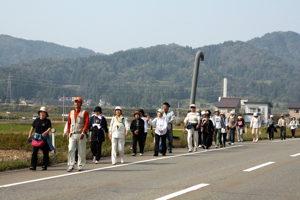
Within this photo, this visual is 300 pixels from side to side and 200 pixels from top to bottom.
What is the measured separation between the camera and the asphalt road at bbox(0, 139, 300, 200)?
7.41 m

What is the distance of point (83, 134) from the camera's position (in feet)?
36.0

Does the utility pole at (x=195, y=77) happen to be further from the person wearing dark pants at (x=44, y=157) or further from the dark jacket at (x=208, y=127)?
the person wearing dark pants at (x=44, y=157)

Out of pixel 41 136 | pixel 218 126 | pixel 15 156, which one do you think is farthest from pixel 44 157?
pixel 218 126

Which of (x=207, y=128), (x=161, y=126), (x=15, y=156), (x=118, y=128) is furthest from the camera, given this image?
(x=207, y=128)

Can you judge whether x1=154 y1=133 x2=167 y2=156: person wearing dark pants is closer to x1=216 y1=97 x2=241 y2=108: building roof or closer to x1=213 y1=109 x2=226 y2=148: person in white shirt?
x1=213 y1=109 x2=226 y2=148: person in white shirt

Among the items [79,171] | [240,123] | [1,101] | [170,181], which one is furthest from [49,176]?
[1,101]

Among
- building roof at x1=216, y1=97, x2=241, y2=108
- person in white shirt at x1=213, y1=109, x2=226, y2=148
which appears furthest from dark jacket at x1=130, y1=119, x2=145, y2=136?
building roof at x1=216, y1=97, x2=241, y2=108

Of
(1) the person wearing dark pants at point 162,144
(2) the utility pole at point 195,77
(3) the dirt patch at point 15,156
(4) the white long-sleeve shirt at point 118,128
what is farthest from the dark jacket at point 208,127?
(3) the dirt patch at point 15,156

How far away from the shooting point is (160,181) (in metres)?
9.01

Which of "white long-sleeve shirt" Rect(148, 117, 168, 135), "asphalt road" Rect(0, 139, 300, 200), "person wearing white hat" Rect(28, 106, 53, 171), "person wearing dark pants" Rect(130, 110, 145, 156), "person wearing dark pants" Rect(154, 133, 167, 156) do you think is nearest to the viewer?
"asphalt road" Rect(0, 139, 300, 200)

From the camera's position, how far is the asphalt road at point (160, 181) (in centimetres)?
741

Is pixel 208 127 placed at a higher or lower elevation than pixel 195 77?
lower

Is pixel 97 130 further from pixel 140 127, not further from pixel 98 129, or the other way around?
pixel 140 127

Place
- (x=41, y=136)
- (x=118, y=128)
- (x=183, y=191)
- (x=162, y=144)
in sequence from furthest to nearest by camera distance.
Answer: (x=162, y=144), (x=118, y=128), (x=41, y=136), (x=183, y=191)
